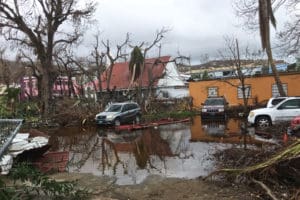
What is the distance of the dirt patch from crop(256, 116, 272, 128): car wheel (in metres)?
14.0

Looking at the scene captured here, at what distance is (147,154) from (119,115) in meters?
15.1

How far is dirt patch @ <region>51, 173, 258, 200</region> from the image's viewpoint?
980 cm

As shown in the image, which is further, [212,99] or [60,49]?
[60,49]

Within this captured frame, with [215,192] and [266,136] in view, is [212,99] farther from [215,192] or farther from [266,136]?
[215,192]

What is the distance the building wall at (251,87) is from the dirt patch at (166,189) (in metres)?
32.3

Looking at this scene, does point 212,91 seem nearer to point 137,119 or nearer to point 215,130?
point 137,119

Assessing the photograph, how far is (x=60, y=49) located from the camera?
47.8m

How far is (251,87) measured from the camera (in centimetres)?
4353

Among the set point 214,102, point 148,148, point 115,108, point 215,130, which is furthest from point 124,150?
point 214,102

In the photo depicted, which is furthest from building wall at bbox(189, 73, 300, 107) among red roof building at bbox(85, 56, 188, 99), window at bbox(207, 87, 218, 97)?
red roof building at bbox(85, 56, 188, 99)

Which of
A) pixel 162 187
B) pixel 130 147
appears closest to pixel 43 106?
pixel 130 147

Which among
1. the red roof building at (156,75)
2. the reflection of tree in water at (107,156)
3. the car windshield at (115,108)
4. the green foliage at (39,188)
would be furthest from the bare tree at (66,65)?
the green foliage at (39,188)

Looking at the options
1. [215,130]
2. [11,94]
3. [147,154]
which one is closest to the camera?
[147,154]

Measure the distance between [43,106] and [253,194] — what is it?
108ft
